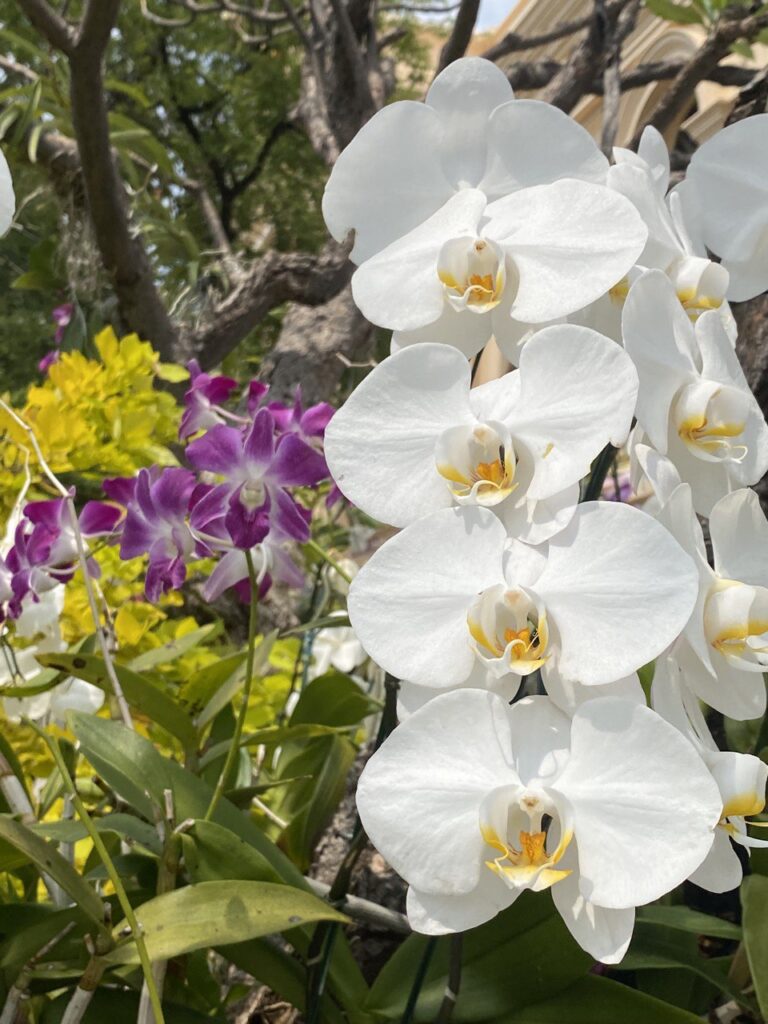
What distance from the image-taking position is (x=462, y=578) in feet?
0.89

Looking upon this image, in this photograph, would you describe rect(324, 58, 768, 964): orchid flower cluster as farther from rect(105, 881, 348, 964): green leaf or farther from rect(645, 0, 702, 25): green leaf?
rect(645, 0, 702, 25): green leaf

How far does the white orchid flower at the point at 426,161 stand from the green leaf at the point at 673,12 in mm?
974

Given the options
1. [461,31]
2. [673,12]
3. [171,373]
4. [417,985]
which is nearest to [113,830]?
[417,985]

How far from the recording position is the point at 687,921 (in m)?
0.39

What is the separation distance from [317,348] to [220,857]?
4.38 feet

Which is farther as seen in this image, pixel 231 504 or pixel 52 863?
pixel 231 504

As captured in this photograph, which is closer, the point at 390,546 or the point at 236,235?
the point at 390,546

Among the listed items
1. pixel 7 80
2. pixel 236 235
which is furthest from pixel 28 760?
pixel 236 235

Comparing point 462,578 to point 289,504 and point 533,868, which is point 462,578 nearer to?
point 533,868

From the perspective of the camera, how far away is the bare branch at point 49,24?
1.21m

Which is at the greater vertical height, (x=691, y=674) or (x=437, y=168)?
(x=437, y=168)

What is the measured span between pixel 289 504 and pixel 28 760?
357mm

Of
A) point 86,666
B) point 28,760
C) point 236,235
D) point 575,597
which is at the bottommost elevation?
point 236,235

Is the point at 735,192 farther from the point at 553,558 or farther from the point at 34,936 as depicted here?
the point at 34,936
